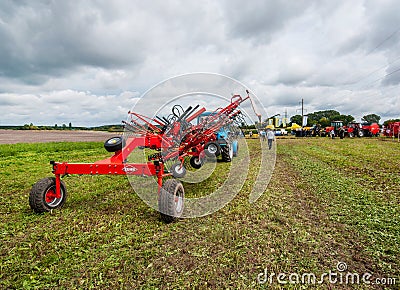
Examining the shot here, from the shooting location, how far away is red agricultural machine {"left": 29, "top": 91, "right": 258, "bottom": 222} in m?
4.30

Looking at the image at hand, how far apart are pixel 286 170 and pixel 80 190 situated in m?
7.08

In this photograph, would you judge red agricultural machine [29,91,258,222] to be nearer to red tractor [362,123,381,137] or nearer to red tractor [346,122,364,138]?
red tractor [346,122,364,138]

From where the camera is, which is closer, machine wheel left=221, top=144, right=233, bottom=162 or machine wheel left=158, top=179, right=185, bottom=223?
machine wheel left=158, top=179, right=185, bottom=223

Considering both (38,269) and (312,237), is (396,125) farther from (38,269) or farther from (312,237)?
(38,269)

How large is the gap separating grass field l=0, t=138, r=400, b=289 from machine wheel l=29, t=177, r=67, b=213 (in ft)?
0.59

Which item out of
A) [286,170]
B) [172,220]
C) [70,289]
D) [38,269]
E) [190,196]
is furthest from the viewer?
[286,170]

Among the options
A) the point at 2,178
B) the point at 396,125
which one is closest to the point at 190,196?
the point at 2,178

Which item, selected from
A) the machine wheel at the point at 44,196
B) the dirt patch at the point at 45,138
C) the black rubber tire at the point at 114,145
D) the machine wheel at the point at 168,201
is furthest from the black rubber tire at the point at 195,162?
the dirt patch at the point at 45,138

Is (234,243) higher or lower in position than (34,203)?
lower

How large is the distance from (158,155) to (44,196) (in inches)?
94.8

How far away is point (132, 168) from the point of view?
14.2 feet

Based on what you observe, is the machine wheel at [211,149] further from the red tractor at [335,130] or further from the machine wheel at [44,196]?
the red tractor at [335,130]

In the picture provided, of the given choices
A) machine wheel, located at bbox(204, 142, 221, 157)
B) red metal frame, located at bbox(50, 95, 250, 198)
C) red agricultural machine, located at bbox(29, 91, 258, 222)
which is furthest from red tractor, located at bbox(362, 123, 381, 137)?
red metal frame, located at bbox(50, 95, 250, 198)

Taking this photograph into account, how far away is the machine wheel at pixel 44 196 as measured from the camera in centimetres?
451
